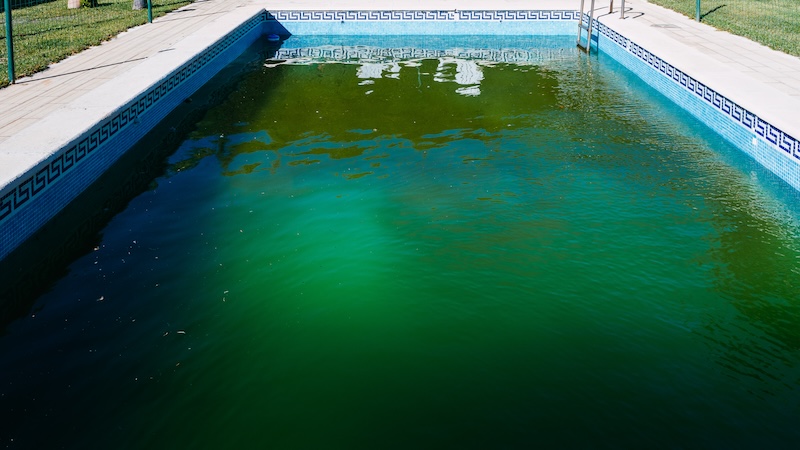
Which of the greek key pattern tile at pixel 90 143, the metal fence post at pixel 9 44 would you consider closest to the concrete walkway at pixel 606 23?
the metal fence post at pixel 9 44

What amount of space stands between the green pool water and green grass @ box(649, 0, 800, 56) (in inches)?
120

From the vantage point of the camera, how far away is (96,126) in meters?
6.17

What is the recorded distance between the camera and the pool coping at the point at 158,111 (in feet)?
17.1

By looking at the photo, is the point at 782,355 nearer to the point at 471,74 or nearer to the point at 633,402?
the point at 633,402

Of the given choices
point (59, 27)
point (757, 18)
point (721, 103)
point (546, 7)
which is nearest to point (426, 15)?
point (546, 7)

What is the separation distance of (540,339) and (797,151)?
3197 millimetres

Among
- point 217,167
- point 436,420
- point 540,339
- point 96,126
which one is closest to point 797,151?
point 540,339

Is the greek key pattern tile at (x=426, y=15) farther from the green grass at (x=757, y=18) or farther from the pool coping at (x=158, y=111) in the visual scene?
the green grass at (x=757, y=18)

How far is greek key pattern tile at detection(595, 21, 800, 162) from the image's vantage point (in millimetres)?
6207

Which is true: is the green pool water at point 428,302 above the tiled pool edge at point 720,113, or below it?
below

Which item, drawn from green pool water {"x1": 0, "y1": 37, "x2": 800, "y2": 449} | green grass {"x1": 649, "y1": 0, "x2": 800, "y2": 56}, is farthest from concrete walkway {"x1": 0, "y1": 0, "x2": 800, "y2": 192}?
green pool water {"x1": 0, "y1": 37, "x2": 800, "y2": 449}

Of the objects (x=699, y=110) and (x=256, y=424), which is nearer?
(x=256, y=424)

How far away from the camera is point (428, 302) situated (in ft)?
14.7

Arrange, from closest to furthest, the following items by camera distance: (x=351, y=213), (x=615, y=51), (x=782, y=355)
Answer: (x=782, y=355) → (x=351, y=213) → (x=615, y=51)
